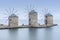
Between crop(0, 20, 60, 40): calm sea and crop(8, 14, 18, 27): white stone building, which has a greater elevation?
crop(8, 14, 18, 27): white stone building

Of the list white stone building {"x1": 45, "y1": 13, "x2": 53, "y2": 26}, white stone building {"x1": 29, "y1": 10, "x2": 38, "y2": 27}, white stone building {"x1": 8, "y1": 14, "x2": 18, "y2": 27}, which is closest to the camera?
white stone building {"x1": 8, "y1": 14, "x2": 18, "y2": 27}

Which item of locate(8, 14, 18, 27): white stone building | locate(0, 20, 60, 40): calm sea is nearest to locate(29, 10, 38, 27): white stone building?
locate(8, 14, 18, 27): white stone building

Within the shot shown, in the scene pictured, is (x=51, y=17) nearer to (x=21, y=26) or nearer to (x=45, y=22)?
(x=45, y=22)

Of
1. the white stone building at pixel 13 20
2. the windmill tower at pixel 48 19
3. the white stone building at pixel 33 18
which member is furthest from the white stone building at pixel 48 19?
the white stone building at pixel 13 20

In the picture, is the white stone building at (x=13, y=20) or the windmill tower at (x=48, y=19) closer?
the white stone building at (x=13, y=20)

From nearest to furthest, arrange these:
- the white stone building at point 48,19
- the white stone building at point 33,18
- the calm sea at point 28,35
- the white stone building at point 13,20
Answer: the calm sea at point 28,35, the white stone building at point 13,20, the white stone building at point 33,18, the white stone building at point 48,19

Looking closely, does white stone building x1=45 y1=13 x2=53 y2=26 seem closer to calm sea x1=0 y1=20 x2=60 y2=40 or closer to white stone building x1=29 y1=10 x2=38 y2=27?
white stone building x1=29 y1=10 x2=38 y2=27

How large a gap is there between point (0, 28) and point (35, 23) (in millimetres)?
3819

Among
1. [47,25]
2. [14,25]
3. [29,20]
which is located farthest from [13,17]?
[47,25]

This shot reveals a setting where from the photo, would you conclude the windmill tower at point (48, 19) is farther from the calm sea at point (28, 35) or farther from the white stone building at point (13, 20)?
the calm sea at point (28, 35)

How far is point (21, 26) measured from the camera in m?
14.8

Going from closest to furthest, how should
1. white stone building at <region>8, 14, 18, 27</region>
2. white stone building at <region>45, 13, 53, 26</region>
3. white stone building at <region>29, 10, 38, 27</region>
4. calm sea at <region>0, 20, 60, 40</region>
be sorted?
calm sea at <region>0, 20, 60, 40</region> < white stone building at <region>8, 14, 18, 27</region> < white stone building at <region>29, 10, 38, 27</region> < white stone building at <region>45, 13, 53, 26</region>

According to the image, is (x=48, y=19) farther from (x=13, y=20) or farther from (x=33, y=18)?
(x=13, y=20)

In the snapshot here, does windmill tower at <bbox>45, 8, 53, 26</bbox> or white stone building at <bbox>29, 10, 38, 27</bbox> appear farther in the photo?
windmill tower at <bbox>45, 8, 53, 26</bbox>
